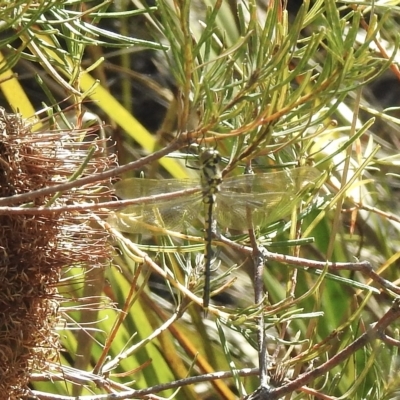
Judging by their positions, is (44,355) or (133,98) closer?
(44,355)

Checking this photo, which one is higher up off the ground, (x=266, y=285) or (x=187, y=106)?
(x=187, y=106)

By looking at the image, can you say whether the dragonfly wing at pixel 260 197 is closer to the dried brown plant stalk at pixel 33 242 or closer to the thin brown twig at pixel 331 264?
the thin brown twig at pixel 331 264

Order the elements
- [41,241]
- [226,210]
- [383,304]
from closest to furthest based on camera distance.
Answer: [41,241]
[226,210]
[383,304]

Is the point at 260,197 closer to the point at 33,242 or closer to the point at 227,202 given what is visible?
the point at 227,202

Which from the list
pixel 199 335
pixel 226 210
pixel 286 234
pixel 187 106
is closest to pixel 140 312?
pixel 199 335

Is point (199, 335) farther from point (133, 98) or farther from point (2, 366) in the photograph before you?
point (133, 98)

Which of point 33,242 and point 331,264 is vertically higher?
point 33,242

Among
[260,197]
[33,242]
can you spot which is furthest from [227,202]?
[33,242]

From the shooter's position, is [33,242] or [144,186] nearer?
[33,242]

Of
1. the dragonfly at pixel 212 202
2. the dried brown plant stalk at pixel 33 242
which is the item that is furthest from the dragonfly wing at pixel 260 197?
the dried brown plant stalk at pixel 33 242
